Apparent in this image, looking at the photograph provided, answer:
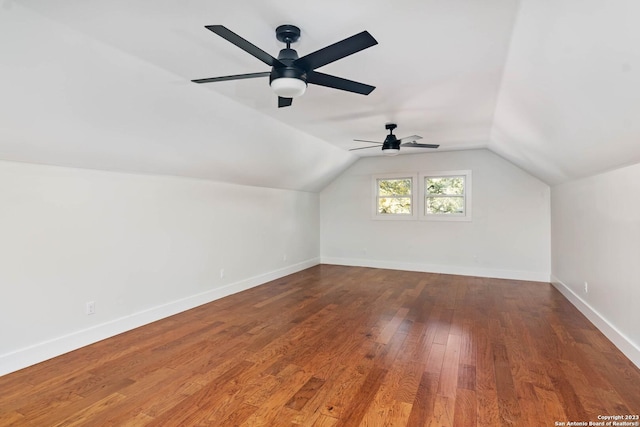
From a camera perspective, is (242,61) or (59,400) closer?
(59,400)

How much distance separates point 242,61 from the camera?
260 cm

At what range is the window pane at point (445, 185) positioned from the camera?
6715mm

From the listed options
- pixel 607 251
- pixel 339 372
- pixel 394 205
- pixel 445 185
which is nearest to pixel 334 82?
pixel 339 372

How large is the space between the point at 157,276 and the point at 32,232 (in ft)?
4.58

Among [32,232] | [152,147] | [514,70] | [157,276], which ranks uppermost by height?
[514,70]

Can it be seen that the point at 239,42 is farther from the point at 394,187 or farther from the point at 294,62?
the point at 394,187

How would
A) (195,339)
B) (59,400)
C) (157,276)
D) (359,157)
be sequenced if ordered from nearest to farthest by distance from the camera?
(59,400) → (195,339) → (157,276) → (359,157)

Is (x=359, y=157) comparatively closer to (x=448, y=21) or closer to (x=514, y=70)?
(x=514, y=70)

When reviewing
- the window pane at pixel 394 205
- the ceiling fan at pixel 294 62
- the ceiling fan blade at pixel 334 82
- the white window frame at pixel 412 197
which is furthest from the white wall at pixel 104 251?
the window pane at pixel 394 205

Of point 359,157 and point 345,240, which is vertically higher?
point 359,157

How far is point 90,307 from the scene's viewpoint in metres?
3.34

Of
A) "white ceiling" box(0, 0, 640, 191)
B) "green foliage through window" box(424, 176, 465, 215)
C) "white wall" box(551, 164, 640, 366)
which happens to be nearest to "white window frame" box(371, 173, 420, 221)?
"green foliage through window" box(424, 176, 465, 215)

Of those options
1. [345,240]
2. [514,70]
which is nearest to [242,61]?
[514,70]

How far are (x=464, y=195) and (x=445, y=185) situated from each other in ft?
1.39
